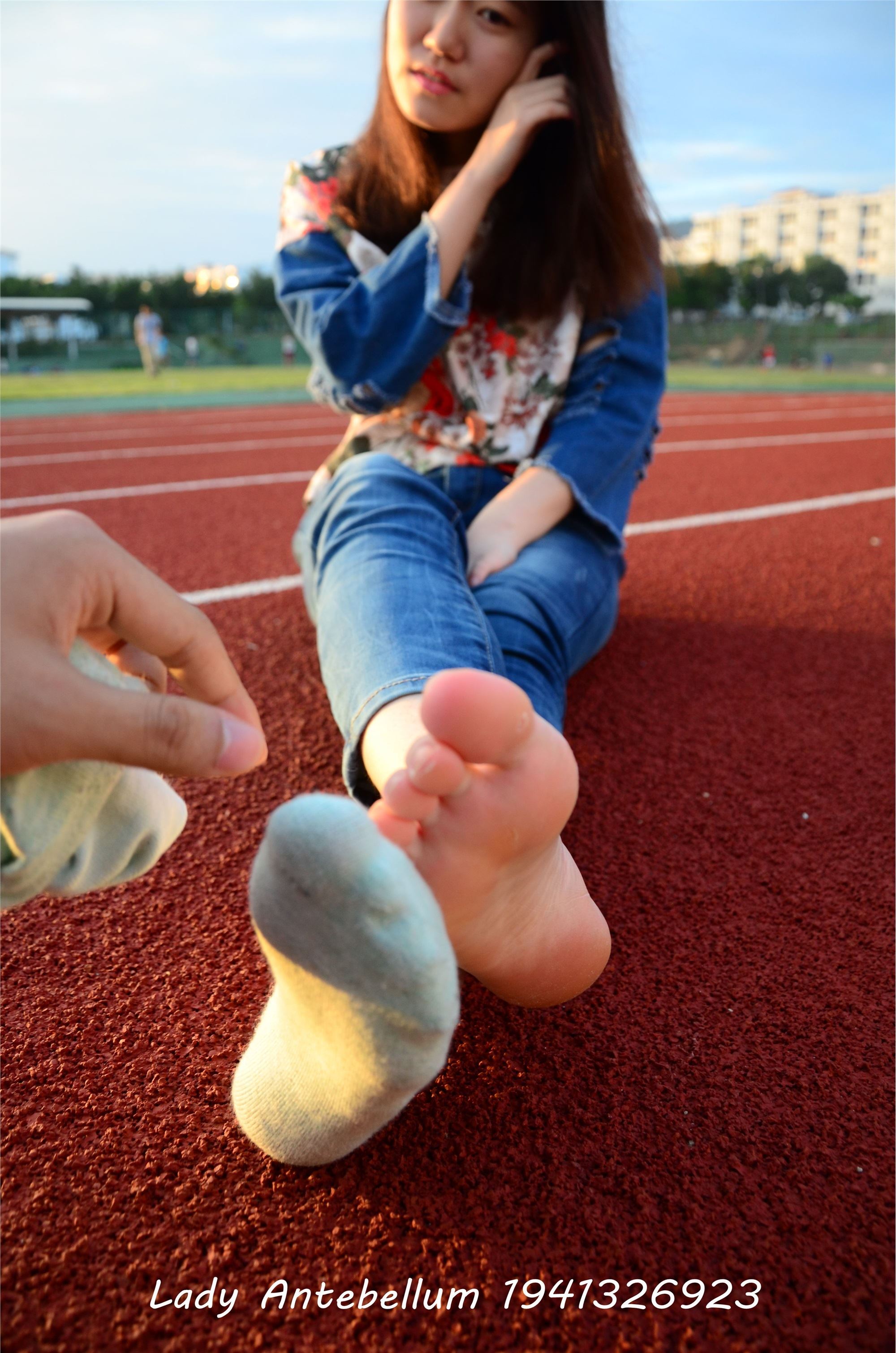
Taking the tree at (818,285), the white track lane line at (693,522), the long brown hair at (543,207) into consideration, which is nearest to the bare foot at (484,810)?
the long brown hair at (543,207)

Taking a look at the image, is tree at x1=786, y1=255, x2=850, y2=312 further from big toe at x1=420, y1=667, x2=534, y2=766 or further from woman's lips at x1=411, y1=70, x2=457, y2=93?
big toe at x1=420, y1=667, x2=534, y2=766

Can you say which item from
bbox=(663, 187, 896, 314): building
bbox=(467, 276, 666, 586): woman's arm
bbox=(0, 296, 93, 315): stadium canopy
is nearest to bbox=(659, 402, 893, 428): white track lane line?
bbox=(467, 276, 666, 586): woman's arm

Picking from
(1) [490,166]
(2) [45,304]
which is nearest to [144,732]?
(1) [490,166]

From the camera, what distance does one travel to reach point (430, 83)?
1600 mm

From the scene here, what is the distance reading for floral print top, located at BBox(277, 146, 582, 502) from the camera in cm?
177

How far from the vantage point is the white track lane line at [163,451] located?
18.9 ft

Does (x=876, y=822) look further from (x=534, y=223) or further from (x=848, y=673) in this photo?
(x=534, y=223)

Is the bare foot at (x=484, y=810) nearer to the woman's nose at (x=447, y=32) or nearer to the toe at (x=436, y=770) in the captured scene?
the toe at (x=436, y=770)

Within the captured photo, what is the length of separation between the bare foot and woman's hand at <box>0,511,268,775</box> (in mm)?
120

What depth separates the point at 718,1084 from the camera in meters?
0.89

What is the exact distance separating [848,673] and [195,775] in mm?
1708

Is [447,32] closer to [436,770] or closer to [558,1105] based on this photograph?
[436,770]

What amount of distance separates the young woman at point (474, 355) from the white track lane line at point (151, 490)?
263 centimetres

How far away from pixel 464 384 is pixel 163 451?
482 cm
